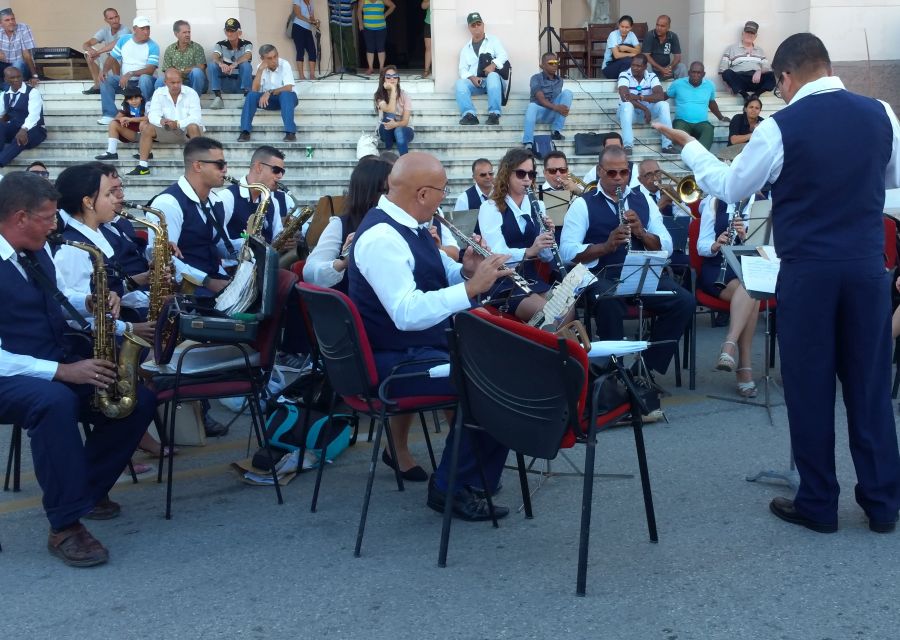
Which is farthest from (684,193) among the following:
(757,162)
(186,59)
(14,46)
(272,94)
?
(14,46)

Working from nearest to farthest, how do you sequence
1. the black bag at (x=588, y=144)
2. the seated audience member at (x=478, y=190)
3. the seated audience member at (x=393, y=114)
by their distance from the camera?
the seated audience member at (x=478, y=190) < the seated audience member at (x=393, y=114) < the black bag at (x=588, y=144)

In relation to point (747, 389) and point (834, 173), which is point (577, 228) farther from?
point (834, 173)

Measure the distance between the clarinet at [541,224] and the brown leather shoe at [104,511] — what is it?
115 inches

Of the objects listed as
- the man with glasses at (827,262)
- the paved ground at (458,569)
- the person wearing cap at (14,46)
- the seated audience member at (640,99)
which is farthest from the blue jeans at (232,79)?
the man with glasses at (827,262)

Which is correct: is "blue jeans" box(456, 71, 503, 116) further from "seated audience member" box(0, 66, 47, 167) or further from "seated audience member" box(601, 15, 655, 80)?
"seated audience member" box(0, 66, 47, 167)

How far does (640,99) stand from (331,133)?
13.3ft

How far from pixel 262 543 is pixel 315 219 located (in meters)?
3.13

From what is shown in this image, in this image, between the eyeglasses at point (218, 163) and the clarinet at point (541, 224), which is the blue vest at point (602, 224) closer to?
the clarinet at point (541, 224)

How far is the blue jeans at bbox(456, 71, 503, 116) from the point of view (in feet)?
41.2

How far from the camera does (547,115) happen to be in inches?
487

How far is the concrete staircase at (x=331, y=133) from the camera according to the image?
1166cm

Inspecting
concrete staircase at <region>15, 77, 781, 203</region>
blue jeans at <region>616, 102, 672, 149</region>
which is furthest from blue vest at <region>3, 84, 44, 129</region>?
blue jeans at <region>616, 102, 672, 149</region>

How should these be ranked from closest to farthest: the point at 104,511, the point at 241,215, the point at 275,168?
the point at 104,511, the point at 241,215, the point at 275,168

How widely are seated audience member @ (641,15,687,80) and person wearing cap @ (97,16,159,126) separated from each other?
6816 mm
